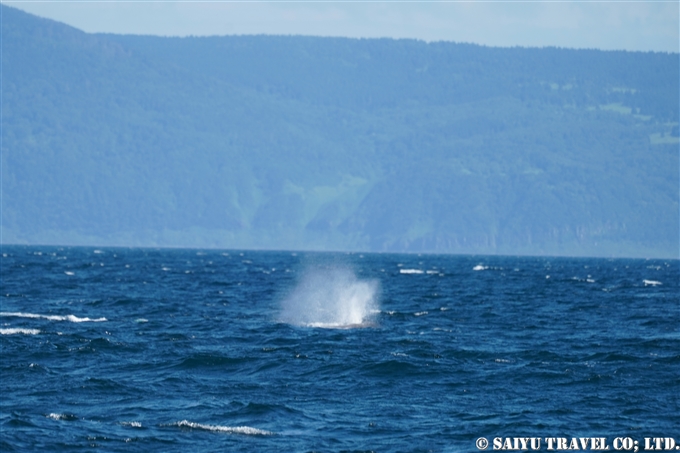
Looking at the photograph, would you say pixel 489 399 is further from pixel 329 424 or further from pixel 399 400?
pixel 329 424

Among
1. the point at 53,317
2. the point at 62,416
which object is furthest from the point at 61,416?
the point at 53,317

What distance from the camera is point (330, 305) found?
6144 cm

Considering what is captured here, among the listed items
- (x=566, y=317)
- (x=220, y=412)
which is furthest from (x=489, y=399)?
(x=566, y=317)

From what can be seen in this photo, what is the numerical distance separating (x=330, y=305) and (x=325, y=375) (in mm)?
28125

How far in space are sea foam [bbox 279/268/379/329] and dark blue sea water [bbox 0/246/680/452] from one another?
0.28 metres

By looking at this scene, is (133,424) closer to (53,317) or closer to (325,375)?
(325,375)

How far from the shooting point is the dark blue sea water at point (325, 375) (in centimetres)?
2520

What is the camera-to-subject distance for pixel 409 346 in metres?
40.2

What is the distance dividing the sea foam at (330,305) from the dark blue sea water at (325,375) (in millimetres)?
283

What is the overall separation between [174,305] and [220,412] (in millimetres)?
33485

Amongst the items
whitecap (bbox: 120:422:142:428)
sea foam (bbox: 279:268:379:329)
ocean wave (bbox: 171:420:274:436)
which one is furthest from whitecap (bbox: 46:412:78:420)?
sea foam (bbox: 279:268:379:329)

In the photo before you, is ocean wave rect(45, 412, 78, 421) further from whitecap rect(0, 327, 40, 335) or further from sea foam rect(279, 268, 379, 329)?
sea foam rect(279, 268, 379, 329)

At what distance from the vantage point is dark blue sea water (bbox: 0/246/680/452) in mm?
25203

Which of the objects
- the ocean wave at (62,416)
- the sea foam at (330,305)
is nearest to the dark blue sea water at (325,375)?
the ocean wave at (62,416)
